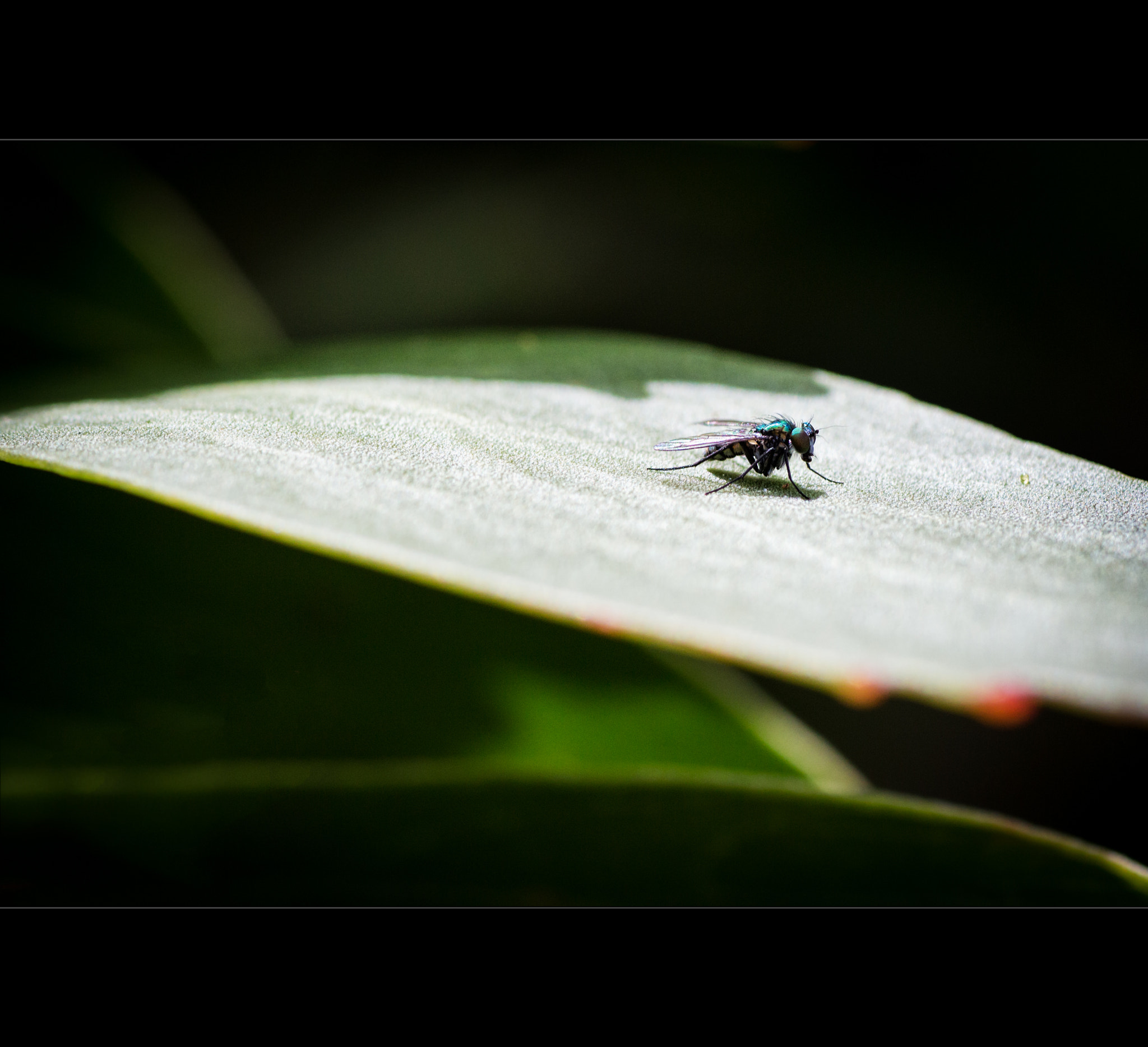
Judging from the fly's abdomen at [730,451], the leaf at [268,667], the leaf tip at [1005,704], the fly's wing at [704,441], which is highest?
the fly's abdomen at [730,451]

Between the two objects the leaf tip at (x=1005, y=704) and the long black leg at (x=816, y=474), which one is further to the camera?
the long black leg at (x=816, y=474)

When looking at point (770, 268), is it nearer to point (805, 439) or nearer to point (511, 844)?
point (805, 439)

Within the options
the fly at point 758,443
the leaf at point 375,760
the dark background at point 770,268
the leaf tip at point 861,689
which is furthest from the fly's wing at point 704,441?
the dark background at point 770,268

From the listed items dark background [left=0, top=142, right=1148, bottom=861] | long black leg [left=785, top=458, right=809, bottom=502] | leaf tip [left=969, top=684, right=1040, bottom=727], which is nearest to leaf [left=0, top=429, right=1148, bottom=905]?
long black leg [left=785, top=458, right=809, bottom=502]

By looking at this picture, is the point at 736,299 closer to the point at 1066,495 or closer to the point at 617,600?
the point at 1066,495

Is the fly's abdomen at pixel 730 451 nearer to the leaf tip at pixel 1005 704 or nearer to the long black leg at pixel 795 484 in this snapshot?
the long black leg at pixel 795 484

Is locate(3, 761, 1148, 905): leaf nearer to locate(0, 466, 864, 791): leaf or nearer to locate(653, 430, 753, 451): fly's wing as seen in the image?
locate(0, 466, 864, 791): leaf
